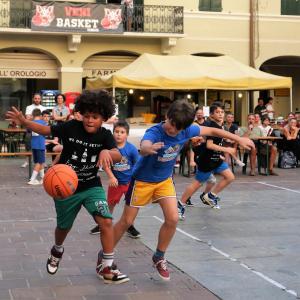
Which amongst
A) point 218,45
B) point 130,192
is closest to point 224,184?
point 130,192

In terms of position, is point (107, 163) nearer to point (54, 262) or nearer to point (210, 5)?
point (54, 262)

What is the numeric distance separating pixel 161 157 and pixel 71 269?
1.37 meters

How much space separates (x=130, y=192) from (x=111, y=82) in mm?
11386

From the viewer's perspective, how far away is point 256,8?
82.3ft

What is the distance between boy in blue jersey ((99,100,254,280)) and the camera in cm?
A: 573

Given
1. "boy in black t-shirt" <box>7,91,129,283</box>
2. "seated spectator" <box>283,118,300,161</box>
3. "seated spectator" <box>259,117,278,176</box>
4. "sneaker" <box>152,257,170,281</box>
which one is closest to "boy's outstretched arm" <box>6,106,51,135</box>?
"boy in black t-shirt" <box>7,91,129,283</box>

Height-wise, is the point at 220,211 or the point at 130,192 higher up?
the point at 130,192

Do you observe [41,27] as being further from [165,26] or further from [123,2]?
[165,26]

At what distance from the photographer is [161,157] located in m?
6.02

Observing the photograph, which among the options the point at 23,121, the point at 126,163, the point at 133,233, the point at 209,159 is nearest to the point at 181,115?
the point at 23,121

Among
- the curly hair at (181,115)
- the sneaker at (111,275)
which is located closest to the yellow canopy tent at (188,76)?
the curly hair at (181,115)

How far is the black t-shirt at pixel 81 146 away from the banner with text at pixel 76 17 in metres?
17.0

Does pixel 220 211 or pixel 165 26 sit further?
pixel 165 26

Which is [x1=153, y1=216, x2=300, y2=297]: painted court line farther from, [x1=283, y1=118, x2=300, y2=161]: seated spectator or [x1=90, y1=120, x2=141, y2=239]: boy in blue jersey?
[x1=283, y1=118, x2=300, y2=161]: seated spectator
